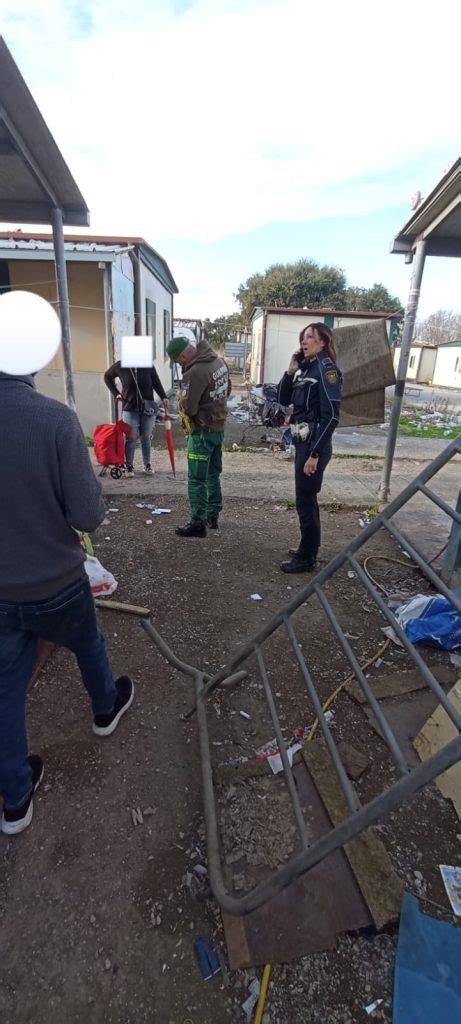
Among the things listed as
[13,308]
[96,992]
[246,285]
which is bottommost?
[96,992]

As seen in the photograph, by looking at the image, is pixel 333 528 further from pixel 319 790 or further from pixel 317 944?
pixel 317 944

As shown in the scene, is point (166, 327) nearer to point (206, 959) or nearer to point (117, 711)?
point (117, 711)

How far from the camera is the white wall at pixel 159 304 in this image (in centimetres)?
1051

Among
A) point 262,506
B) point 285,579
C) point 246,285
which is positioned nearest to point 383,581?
point 285,579

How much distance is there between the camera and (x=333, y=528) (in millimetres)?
5078

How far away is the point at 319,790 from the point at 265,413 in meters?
8.94

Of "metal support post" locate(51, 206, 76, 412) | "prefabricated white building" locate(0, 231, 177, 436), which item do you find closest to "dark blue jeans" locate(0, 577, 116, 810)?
"metal support post" locate(51, 206, 76, 412)

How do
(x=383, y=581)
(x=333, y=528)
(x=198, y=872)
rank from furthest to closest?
(x=333, y=528) < (x=383, y=581) < (x=198, y=872)

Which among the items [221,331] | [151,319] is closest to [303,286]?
[221,331]

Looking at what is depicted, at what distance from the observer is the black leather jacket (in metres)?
3.44

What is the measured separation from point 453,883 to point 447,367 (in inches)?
1368

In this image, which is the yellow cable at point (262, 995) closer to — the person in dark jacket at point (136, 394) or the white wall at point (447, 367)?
the person in dark jacket at point (136, 394)

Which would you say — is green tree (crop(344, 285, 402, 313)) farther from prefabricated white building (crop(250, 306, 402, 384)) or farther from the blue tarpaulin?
the blue tarpaulin

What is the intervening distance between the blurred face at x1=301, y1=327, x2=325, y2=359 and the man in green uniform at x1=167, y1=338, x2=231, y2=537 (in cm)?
101
